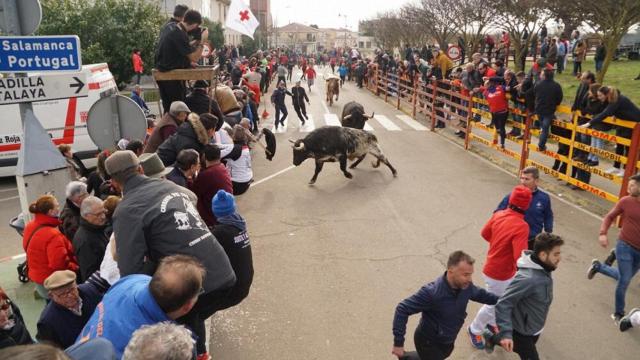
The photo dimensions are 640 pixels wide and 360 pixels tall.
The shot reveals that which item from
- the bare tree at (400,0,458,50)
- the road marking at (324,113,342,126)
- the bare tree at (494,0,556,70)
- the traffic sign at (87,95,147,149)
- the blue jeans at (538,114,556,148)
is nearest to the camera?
the traffic sign at (87,95,147,149)

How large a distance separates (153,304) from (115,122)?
12.9 ft

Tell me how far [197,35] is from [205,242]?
14.1 ft

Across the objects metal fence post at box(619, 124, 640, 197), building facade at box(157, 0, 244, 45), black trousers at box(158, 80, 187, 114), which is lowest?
metal fence post at box(619, 124, 640, 197)

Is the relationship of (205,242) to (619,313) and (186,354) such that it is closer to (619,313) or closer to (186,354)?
(186,354)

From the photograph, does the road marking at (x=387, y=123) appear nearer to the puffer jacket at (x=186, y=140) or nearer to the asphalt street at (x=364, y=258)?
the asphalt street at (x=364, y=258)

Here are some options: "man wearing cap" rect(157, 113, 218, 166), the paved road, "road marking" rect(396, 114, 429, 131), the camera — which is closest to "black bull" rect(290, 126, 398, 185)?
the paved road

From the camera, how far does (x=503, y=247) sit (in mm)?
4574

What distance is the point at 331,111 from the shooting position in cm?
2134

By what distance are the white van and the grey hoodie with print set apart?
28.7 ft

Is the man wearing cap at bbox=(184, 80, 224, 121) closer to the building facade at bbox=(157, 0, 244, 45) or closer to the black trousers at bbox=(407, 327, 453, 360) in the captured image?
the black trousers at bbox=(407, 327, 453, 360)

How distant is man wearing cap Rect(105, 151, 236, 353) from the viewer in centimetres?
326

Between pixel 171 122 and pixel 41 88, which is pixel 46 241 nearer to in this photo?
pixel 41 88

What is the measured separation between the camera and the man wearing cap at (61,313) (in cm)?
323

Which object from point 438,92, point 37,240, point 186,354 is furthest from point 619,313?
point 438,92
